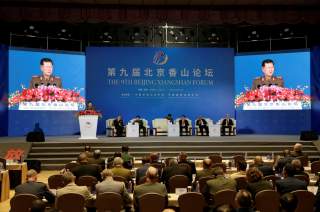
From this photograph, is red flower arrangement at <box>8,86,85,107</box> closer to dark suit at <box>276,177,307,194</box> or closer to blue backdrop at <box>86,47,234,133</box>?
blue backdrop at <box>86,47,234,133</box>

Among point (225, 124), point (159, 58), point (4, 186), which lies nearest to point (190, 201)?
point (4, 186)

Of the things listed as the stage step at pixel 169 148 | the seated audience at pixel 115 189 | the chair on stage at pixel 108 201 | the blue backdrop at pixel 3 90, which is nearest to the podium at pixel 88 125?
the stage step at pixel 169 148

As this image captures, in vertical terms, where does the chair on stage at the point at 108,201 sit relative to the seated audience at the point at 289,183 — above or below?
below

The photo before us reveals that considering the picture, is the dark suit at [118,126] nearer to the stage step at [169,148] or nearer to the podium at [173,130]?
the podium at [173,130]

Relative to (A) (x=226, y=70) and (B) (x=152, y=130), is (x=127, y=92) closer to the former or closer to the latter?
(B) (x=152, y=130)

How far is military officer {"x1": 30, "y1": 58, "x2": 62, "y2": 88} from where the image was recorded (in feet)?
58.0

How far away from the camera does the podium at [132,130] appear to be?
1702 cm

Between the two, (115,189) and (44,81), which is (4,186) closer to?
(115,189)

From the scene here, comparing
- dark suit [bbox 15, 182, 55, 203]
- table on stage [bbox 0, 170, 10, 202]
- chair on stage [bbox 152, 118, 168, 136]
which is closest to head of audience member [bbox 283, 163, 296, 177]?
dark suit [bbox 15, 182, 55, 203]

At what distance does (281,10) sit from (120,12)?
471cm

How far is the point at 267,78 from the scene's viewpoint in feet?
61.6

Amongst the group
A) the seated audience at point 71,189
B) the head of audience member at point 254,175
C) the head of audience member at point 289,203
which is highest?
the head of audience member at point 254,175

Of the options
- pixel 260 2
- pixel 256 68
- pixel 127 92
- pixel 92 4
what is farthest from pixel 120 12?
pixel 256 68

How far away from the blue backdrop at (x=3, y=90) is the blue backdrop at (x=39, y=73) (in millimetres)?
145
